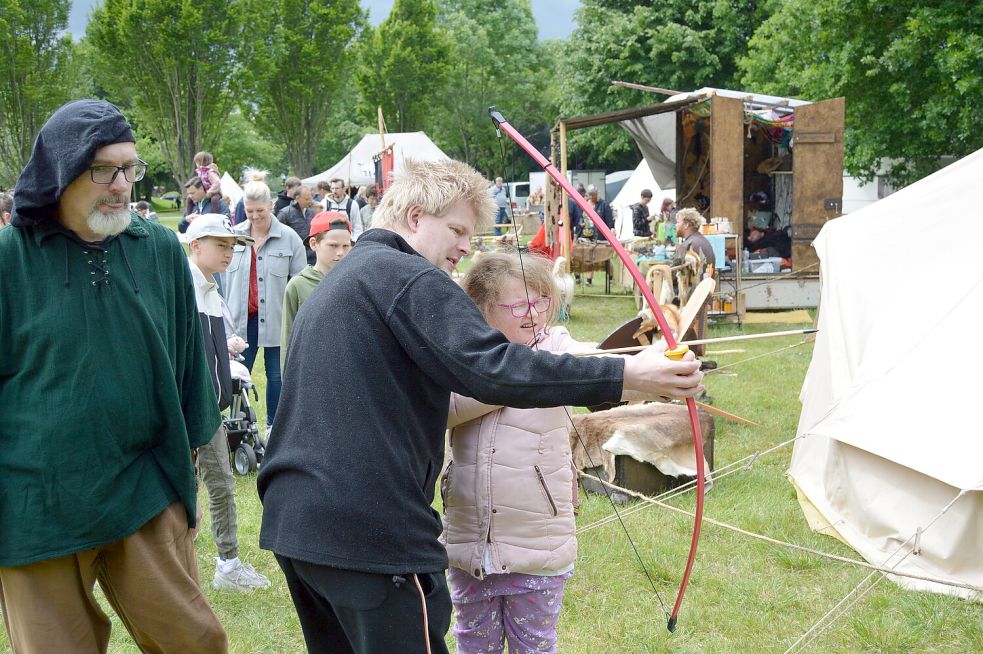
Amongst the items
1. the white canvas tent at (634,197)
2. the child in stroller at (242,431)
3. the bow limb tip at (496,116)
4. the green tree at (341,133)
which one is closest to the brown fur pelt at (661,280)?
the child in stroller at (242,431)

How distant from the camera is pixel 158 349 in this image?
7.66 feet

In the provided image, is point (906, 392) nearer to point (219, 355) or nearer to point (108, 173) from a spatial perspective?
point (219, 355)

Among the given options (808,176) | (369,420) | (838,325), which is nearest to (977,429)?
(838,325)

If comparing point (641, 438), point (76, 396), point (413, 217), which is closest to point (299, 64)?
point (641, 438)

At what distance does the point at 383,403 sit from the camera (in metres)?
1.77

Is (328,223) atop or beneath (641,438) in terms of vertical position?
atop

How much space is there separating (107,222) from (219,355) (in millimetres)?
1802

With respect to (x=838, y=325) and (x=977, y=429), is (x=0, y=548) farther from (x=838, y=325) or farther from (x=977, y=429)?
(x=838, y=325)

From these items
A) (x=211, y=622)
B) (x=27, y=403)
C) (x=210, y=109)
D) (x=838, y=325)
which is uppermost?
(x=210, y=109)

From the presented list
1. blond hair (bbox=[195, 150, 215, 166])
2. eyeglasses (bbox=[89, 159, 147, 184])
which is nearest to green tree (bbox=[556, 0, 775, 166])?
blond hair (bbox=[195, 150, 215, 166])

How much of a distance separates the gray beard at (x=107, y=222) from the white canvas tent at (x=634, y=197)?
62.8 ft

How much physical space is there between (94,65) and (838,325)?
35264 millimetres

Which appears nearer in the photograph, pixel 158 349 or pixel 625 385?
pixel 625 385

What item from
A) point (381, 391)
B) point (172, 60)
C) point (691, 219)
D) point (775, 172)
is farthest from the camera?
point (172, 60)
